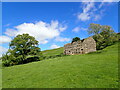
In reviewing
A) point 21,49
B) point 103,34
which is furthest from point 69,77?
point 103,34

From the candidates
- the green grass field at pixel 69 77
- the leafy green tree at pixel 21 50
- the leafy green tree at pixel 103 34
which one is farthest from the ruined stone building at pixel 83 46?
the green grass field at pixel 69 77

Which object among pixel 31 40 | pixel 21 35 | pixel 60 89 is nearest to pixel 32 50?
pixel 31 40

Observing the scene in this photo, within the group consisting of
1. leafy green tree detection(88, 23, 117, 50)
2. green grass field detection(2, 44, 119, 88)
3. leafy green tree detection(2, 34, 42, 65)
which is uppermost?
leafy green tree detection(88, 23, 117, 50)

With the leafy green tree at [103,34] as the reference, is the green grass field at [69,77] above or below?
below

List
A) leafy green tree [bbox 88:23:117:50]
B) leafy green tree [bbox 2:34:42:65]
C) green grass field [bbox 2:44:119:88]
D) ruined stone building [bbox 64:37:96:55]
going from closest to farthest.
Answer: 1. green grass field [bbox 2:44:119:88]
2. leafy green tree [bbox 2:34:42:65]
3. ruined stone building [bbox 64:37:96:55]
4. leafy green tree [bbox 88:23:117:50]

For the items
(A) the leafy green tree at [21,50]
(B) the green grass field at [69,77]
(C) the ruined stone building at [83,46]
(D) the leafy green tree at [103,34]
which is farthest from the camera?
(D) the leafy green tree at [103,34]

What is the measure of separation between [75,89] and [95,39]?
54720 mm

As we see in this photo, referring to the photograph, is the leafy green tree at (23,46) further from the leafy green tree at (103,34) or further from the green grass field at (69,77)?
the leafy green tree at (103,34)

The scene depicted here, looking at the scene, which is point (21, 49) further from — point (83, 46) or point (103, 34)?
point (103, 34)

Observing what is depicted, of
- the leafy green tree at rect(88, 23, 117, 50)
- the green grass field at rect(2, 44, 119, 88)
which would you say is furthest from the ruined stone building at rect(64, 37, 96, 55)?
the green grass field at rect(2, 44, 119, 88)

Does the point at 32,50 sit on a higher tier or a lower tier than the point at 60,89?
higher

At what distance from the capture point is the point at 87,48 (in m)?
52.3

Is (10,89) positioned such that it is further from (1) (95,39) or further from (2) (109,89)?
(1) (95,39)

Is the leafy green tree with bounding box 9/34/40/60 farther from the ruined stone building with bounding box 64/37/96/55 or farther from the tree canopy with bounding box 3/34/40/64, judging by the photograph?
the ruined stone building with bounding box 64/37/96/55
